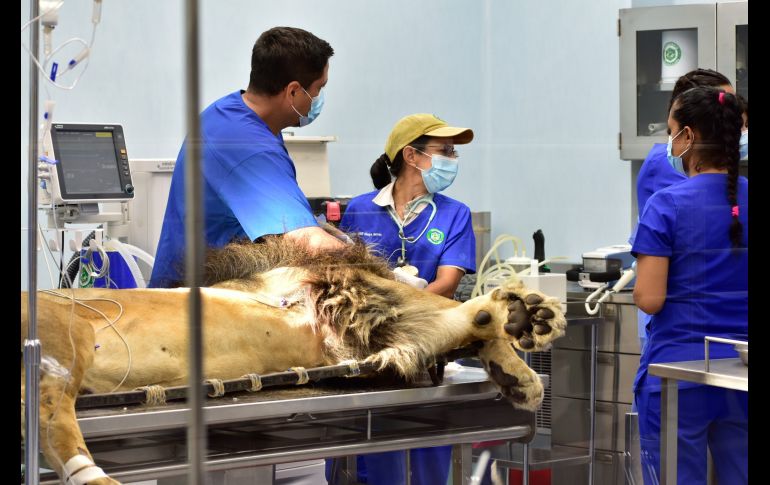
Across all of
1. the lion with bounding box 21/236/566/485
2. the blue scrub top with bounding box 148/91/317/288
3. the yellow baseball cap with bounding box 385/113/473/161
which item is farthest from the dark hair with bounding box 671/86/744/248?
the blue scrub top with bounding box 148/91/317/288

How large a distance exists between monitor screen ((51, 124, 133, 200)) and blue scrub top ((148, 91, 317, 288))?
114 mm

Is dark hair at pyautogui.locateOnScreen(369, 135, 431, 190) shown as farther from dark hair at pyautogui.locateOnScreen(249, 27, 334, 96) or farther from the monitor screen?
the monitor screen

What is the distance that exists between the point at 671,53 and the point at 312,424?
1607 mm

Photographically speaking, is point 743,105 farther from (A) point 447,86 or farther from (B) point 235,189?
(B) point 235,189

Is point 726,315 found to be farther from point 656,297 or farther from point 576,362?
point 576,362

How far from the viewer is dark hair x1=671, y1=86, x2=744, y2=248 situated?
2.66 metres

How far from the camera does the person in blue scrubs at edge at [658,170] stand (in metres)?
2.71

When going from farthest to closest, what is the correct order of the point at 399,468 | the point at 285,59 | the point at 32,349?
1. the point at 399,468
2. the point at 285,59
3. the point at 32,349

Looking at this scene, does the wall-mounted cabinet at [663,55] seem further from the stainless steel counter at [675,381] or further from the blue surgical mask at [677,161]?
the stainless steel counter at [675,381]

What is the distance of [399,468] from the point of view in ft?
7.80

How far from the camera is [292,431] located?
73.6 inches

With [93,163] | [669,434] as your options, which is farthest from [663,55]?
[93,163]

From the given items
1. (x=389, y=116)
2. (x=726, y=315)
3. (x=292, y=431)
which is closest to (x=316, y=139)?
(x=389, y=116)
